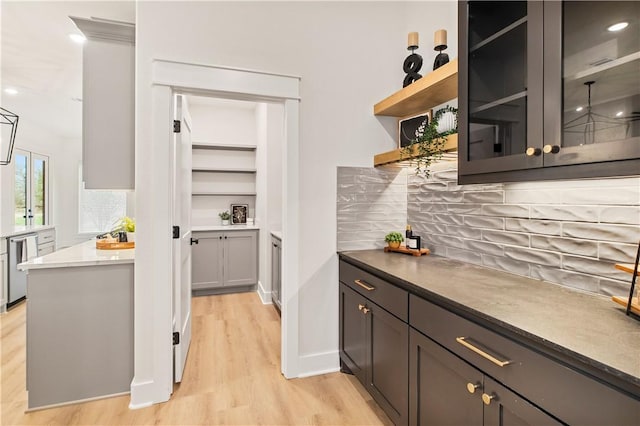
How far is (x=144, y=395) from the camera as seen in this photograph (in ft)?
6.81

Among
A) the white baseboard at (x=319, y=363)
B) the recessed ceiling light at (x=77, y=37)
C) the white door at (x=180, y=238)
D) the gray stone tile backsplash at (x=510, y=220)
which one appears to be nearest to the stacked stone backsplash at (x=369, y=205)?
the gray stone tile backsplash at (x=510, y=220)

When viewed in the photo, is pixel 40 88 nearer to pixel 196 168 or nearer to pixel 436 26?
pixel 196 168

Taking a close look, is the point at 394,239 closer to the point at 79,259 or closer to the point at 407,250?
the point at 407,250

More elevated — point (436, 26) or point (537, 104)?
point (436, 26)

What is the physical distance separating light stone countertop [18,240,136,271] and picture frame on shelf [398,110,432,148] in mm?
2024

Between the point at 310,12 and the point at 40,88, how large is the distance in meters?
3.67

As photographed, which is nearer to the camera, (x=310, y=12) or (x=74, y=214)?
(x=310, y=12)

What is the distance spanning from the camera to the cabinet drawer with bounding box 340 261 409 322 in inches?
64.5

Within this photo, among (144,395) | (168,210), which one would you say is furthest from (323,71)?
(144,395)

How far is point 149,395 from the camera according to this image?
6.84ft

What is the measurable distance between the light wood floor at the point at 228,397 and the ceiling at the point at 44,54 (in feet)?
8.77

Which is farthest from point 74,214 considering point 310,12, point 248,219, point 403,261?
point 403,261

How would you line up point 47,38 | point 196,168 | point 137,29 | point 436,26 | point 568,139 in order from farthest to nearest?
point 196,168 < point 47,38 < point 436,26 < point 137,29 < point 568,139

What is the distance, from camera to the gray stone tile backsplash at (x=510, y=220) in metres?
1.34
